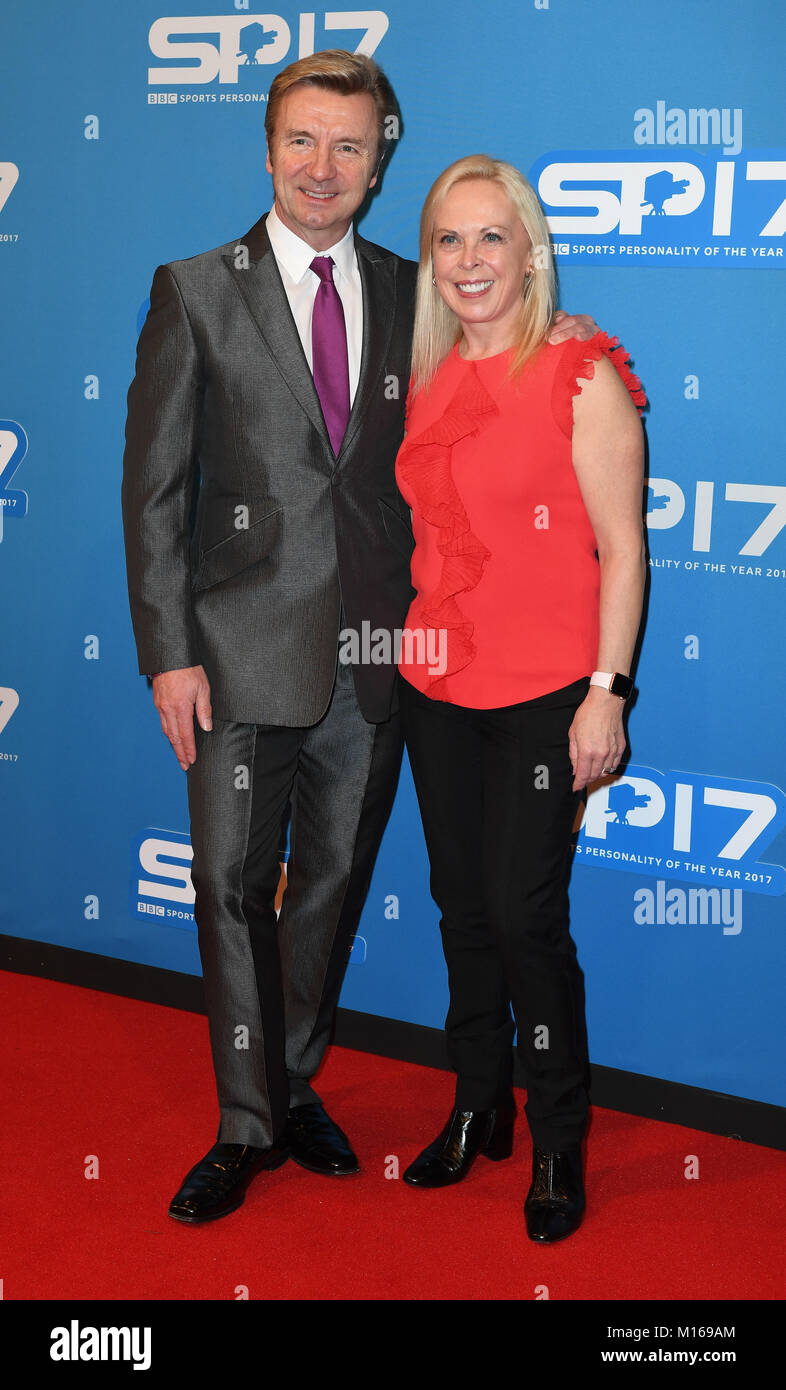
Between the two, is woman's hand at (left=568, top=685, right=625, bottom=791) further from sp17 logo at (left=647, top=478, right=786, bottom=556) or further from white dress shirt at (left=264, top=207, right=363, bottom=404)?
white dress shirt at (left=264, top=207, right=363, bottom=404)

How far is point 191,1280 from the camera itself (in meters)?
2.14

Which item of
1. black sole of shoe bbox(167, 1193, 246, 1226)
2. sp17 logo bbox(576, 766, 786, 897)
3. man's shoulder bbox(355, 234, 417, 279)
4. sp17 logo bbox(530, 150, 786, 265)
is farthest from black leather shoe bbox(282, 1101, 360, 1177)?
sp17 logo bbox(530, 150, 786, 265)

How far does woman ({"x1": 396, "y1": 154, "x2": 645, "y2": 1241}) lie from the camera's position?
6.79 ft

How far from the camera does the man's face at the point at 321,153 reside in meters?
2.18

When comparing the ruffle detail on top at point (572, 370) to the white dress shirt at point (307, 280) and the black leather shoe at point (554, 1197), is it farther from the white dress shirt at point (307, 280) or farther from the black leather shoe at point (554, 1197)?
the black leather shoe at point (554, 1197)

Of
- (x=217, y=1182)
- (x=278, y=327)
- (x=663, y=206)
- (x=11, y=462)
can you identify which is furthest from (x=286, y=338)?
(x=217, y=1182)

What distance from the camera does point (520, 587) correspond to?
6.95ft

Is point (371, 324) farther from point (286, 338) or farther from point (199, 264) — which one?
point (199, 264)

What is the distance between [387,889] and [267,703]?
0.85 metres

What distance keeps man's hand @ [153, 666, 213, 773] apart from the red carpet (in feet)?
2.78

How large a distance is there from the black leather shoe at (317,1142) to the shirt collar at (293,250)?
156cm

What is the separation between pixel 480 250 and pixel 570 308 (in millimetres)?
518
